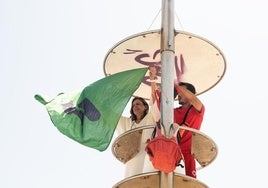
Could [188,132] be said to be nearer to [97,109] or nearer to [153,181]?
[153,181]

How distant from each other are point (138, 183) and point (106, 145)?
4.69 ft

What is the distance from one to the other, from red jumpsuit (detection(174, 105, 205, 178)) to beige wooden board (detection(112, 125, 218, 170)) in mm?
143

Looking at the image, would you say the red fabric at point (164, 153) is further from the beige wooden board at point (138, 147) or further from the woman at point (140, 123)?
the beige wooden board at point (138, 147)

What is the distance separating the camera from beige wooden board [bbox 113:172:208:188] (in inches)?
466

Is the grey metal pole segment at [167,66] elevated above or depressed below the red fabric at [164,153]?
above

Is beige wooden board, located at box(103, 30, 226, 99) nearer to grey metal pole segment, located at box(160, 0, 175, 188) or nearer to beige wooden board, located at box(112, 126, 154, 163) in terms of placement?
grey metal pole segment, located at box(160, 0, 175, 188)

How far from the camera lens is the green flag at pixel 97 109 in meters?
13.5

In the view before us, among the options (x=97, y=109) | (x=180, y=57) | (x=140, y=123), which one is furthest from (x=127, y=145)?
(x=180, y=57)

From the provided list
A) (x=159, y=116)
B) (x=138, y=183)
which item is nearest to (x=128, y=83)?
(x=159, y=116)

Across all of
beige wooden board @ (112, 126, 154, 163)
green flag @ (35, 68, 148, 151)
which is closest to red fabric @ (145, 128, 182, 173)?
beige wooden board @ (112, 126, 154, 163)

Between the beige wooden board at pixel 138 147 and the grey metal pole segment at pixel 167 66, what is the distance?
611mm

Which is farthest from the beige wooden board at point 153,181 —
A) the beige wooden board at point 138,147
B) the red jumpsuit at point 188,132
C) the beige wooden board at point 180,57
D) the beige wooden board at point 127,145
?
the beige wooden board at point 180,57

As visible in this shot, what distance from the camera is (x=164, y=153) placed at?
37.5ft

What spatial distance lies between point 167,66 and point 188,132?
4.60 ft
